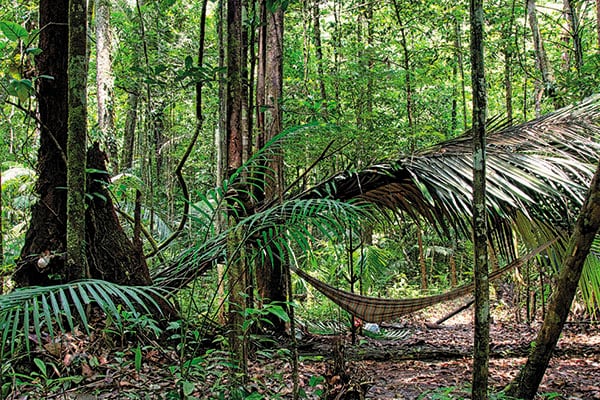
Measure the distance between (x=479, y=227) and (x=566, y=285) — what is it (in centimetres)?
49

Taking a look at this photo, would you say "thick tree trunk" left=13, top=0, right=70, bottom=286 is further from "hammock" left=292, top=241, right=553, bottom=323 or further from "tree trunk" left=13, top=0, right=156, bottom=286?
"hammock" left=292, top=241, right=553, bottom=323

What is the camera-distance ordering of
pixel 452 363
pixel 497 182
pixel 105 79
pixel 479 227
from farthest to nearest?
pixel 105 79
pixel 452 363
pixel 497 182
pixel 479 227

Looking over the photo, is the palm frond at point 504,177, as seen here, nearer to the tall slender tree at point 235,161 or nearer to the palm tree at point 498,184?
the palm tree at point 498,184

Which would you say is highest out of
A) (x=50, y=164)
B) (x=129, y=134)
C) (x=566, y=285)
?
(x=129, y=134)

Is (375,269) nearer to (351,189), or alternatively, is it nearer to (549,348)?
(351,189)

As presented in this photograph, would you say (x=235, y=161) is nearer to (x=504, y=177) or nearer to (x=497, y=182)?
(x=497, y=182)

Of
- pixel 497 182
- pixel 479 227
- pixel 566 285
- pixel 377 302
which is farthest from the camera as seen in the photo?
pixel 377 302

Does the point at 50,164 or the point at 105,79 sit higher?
the point at 105,79

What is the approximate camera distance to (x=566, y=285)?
1969mm

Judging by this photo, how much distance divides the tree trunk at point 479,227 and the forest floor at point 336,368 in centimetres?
45

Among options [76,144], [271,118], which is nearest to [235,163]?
[76,144]

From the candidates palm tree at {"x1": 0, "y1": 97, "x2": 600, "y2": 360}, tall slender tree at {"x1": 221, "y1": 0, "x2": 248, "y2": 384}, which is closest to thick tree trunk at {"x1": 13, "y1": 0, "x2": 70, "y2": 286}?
palm tree at {"x1": 0, "y1": 97, "x2": 600, "y2": 360}

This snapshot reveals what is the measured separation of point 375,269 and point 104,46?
12.4 ft

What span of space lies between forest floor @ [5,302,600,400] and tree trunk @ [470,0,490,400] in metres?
0.45
